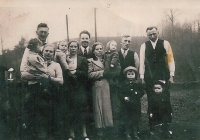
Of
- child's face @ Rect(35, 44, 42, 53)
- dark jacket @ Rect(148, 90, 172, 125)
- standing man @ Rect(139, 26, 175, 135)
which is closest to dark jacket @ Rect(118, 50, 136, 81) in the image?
standing man @ Rect(139, 26, 175, 135)

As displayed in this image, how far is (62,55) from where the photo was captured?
361 cm

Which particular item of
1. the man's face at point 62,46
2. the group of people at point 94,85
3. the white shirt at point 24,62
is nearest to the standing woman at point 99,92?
the group of people at point 94,85

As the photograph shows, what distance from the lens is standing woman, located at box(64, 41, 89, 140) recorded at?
3.61 metres

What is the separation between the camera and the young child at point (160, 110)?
12.3 ft

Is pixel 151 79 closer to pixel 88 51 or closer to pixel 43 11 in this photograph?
pixel 88 51

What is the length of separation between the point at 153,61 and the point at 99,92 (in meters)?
0.86

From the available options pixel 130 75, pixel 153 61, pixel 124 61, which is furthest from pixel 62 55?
pixel 153 61

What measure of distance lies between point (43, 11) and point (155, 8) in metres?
1.54

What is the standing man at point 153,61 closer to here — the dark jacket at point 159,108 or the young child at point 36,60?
the dark jacket at point 159,108

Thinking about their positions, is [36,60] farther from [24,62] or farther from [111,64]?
[111,64]

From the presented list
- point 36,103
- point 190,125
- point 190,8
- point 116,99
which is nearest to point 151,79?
point 116,99

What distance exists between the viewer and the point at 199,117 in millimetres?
3891

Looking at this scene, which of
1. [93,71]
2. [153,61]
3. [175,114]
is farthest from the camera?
[175,114]

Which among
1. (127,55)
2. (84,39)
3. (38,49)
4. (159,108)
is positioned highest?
(84,39)
